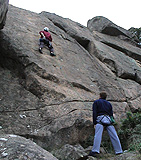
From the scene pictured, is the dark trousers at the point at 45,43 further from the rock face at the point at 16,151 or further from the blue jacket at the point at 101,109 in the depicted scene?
the rock face at the point at 16,151

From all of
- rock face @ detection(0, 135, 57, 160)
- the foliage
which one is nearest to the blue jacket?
the foliage

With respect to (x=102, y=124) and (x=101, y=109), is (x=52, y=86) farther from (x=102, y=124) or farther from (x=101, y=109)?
(x=102, y=124)

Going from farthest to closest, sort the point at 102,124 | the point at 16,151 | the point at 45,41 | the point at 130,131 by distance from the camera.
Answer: the point at 45,41
the point at 130,131
the point at 102,124
the point at 16,151

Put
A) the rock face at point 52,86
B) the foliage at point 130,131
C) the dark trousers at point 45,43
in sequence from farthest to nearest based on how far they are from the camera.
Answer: the dark trousers at point 45,43 < the foliage at point 130,131 < the rock face at point 52,86

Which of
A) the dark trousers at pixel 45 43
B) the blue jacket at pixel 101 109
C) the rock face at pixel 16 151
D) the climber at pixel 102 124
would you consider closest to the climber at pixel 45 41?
the dark trousers at pixel 45 43

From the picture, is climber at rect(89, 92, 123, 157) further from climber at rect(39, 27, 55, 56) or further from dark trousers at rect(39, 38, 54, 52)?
dark trousers at rect(39, 38, 54, 52)

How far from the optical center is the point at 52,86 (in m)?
7.44

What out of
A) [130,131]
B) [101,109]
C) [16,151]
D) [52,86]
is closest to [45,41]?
[52,86]

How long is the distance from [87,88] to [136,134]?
3.02 meters

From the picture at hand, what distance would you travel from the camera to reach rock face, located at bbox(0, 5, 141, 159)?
5949 mm

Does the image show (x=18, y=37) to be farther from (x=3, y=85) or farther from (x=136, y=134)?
(x=136, y=134)

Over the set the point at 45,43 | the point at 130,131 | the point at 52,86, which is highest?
→ the point at 45,43

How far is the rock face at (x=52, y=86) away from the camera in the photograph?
5.95 m

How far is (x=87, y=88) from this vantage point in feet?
27.8
